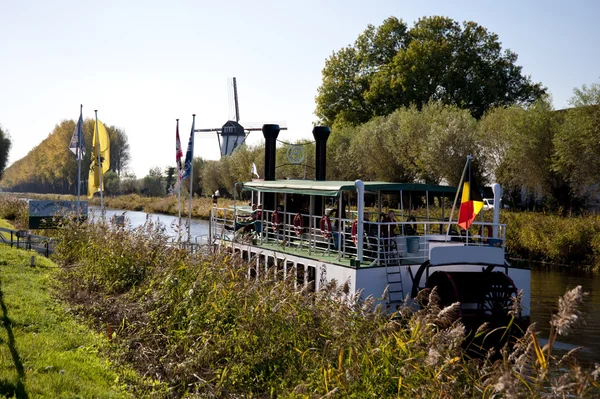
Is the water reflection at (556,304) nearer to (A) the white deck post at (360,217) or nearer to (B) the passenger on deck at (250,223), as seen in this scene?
(A) the white deck post at (360,217)

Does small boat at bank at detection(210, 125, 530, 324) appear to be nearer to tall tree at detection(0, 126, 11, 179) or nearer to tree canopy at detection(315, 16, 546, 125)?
tree canopy at detection(315, 16, 546, 125)

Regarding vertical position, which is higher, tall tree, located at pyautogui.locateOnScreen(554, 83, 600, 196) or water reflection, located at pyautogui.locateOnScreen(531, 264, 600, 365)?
tall tree, located at pyautogui.locateOnScreen(554, 83, 600, 196)

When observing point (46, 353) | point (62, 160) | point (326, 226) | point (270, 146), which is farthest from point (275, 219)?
point (62, 160)

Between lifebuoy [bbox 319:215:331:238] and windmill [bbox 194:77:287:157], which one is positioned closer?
lifebuoy [bbox 319:215:331:238]

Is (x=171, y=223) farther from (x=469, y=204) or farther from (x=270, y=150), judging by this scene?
(x=270, y=150)

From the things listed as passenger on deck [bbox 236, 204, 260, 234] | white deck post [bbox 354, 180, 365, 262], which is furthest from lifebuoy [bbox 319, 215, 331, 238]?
passenger on deck [bbox 236, 204, 260, 234]

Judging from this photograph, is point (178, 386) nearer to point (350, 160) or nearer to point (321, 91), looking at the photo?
point (350, 160)

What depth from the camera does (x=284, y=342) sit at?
866 centimetres

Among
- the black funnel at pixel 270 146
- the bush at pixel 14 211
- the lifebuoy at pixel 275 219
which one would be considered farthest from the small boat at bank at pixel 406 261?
the bush at pixel 14 211

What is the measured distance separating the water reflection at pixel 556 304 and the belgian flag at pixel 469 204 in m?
2.47

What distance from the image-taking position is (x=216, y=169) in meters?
73.2

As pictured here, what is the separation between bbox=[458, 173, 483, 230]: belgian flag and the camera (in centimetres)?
1434

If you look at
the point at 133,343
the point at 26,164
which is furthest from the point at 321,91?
the point at 26,164

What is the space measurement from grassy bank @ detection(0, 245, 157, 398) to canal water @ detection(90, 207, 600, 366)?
4175 mm
